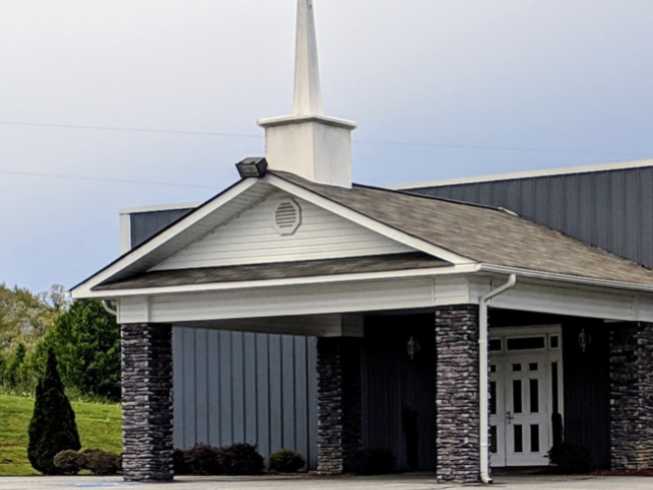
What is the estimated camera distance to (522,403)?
38844 millimetres

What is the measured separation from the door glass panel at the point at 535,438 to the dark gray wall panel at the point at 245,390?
5.06 meters

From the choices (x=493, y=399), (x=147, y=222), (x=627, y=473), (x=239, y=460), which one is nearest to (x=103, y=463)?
(x=239, y=460)

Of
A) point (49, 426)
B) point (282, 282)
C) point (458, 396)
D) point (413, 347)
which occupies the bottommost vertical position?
point (49, 426)

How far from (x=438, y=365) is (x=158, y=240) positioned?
234 inches

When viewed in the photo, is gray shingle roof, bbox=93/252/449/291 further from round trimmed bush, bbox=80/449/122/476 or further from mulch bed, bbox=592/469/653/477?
mulch bed, bbox=592/469/653/477

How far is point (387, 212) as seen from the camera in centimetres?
3400

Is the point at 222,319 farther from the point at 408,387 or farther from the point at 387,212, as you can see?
the point at 408,387

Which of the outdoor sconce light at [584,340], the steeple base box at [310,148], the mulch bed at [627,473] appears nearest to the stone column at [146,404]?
the steeple base box at [310,148]

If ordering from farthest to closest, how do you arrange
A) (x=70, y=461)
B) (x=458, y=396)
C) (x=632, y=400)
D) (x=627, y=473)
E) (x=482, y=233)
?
(x=70, y=461)
(x=632, y=400)
(x=627, y=473)
(x=482, y=233)
(x=458, y=396)

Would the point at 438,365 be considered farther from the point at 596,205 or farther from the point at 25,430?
the point at 25,430

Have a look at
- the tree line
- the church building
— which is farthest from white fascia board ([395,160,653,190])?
the tree line

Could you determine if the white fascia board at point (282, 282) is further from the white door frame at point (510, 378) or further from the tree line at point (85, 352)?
the tree line at point (85, 352)

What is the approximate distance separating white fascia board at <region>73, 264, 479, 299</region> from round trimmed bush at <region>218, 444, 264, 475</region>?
6.20m

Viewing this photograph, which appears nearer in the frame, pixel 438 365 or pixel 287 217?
pixel 438 365
